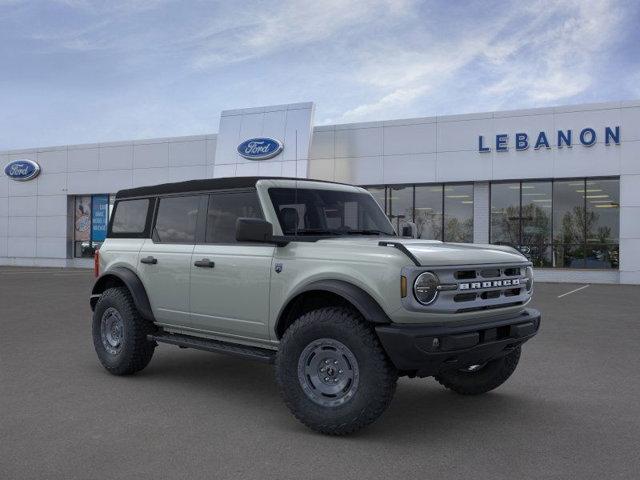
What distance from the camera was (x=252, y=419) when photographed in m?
5.06

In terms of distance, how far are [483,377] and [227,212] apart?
2.80 metres

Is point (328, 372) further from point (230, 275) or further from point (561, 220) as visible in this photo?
point (561, 220)

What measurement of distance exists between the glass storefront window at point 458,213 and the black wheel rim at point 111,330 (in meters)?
19.5

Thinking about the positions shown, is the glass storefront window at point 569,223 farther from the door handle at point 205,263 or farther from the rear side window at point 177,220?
the door handle at point 205,263

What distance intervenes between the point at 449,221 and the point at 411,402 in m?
20.1

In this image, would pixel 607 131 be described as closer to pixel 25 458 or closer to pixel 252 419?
pixel 252 419

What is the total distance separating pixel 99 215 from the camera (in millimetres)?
32375

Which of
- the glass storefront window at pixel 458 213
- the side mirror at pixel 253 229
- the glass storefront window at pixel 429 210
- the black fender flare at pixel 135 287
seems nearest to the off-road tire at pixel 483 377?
the side mirror at pixel 253 229

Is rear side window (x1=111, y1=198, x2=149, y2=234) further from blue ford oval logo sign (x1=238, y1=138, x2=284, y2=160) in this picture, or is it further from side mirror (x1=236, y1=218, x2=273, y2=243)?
blue ford oval logo sign (x1=238, y1=138, x2=284, y2=160)

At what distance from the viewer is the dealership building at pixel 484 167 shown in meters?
22.6

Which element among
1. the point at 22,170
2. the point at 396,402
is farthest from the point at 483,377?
the point at 22,170

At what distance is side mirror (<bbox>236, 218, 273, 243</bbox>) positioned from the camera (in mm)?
4855

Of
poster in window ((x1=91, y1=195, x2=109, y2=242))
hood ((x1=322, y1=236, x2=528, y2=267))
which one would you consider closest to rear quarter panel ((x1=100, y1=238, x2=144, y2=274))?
hood ((x1=322, y1=236, x2=528, y2=267))

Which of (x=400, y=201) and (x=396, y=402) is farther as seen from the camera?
(x=400, y=201)
